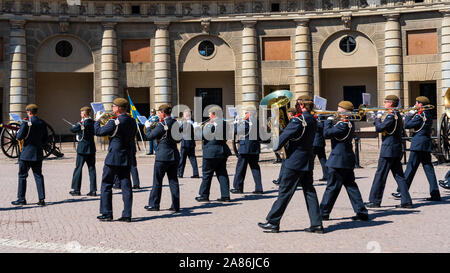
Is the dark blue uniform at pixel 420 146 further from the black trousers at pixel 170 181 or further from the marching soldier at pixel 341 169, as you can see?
the black trousers at pixel 170 181

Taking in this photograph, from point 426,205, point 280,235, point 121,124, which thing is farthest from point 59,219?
point 426,205

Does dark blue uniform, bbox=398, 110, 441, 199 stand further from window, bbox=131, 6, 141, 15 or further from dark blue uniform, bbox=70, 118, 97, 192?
window, bbox=131, 6, 141, 15

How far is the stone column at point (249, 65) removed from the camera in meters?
29.4

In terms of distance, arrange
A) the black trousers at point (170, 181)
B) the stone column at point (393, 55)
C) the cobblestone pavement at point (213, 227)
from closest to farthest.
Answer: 1. the cobblestone pavement at point (213, 227)
2. the black trousers at point (170, 181)
3. the stone column at point (393, 55)

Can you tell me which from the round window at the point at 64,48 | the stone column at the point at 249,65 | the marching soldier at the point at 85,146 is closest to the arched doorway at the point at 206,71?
the stone column at the point at 249,65

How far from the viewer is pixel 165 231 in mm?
8289

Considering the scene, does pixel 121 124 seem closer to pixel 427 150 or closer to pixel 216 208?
pixel 216 208

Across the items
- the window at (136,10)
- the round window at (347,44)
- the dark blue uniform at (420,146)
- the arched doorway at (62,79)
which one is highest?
the window at (136,10)

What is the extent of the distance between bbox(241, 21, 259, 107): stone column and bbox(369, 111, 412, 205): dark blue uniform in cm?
1923

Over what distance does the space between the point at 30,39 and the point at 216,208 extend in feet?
70.8

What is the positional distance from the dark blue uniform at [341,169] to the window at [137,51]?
21.7 m

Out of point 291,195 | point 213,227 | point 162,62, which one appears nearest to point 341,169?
point 291,195

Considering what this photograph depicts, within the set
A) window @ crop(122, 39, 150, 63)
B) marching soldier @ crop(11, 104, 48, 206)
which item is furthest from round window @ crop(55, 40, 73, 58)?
marching soldier @ crop(11, 104, 48, 206)

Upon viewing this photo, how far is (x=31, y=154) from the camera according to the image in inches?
433
